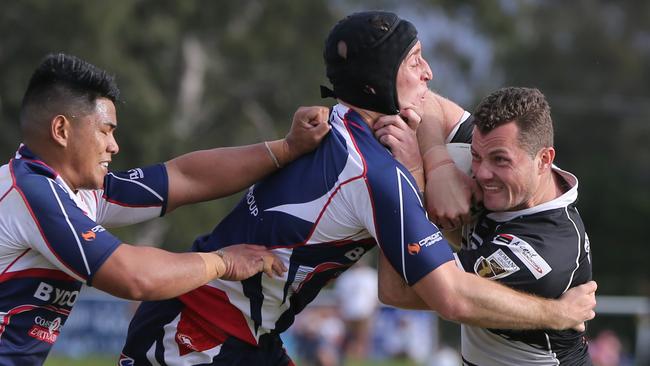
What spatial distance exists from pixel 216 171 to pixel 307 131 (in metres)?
0.57

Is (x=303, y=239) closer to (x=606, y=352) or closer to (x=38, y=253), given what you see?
(x=38, y=253)

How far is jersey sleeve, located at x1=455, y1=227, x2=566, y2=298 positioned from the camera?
475cm

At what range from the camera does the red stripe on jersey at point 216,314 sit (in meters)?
4.91

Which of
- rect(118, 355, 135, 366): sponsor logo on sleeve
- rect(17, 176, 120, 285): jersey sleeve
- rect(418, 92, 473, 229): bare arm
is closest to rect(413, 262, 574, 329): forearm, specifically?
rect(418, 92, 473, 229): bare arm

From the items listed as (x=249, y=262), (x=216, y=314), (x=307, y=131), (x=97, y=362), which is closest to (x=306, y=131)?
(x=307, y=131)

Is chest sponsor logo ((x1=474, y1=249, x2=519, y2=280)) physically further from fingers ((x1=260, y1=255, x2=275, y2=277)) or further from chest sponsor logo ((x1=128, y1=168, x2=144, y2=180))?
chest sponsor logo ((x1=128, y1=168, x2=144, y2=180))

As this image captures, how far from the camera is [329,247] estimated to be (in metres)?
4.80

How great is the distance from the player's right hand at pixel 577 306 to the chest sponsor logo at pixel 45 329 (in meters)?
2.26

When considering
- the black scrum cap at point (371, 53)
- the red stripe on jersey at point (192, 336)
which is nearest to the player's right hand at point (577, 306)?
the black scrum cap at point (371, 53)

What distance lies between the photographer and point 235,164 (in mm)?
5188

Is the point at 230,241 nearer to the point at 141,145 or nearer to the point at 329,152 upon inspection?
the point at 329,152

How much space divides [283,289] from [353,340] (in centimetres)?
1108

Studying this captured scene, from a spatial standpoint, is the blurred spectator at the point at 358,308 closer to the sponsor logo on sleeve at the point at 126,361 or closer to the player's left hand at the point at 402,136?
the sponsor logo on sleeve at the point at 126,361

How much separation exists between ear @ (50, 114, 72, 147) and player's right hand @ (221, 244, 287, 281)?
2.79ft
